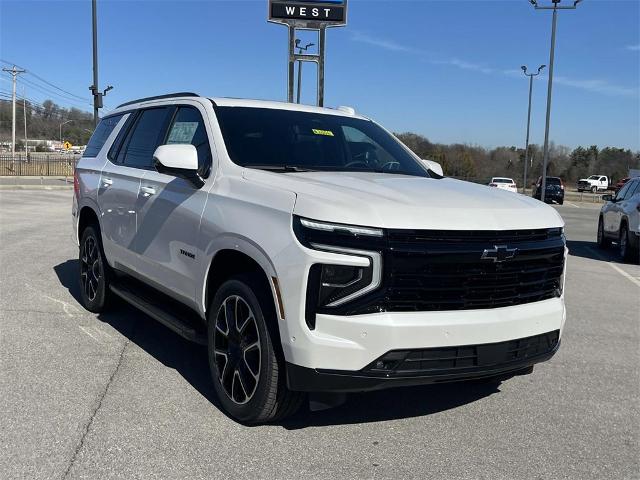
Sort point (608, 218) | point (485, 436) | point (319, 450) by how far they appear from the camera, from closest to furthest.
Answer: point (319, 450) → point (485, 436) → point (608, 218)

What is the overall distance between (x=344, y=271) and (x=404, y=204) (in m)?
0.49

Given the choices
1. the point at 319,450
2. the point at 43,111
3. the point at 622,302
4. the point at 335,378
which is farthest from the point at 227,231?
the point at 43,111

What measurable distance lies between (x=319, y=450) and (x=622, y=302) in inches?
237

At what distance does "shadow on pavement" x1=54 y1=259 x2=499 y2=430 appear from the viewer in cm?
380

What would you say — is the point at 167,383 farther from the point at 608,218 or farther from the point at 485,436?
the point at 608,218

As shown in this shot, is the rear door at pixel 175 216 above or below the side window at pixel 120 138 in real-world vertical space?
below

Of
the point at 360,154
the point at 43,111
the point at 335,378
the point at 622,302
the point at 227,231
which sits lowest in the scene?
the point at 622,302

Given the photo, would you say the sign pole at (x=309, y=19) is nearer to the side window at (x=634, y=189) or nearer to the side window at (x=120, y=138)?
the side window at (x=634, y=189)

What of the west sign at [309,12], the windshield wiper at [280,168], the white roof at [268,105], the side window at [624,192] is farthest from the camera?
the west sign at [309,12]

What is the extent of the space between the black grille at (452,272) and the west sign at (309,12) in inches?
702

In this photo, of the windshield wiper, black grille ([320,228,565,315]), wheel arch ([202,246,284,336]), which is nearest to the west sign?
the windshield wiper

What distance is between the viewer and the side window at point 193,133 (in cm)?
419

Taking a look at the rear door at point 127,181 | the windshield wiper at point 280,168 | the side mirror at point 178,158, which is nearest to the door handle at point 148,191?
the rear door at point 127,181

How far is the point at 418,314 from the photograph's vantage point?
10.2ft
